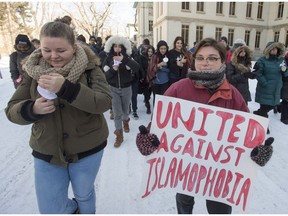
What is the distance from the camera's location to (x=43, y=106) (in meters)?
1.46

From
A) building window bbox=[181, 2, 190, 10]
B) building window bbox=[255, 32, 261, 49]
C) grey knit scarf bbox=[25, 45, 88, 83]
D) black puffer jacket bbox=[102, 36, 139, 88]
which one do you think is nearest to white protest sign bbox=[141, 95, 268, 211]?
grey knit scarf bbox=[25, 45, 88, 83]

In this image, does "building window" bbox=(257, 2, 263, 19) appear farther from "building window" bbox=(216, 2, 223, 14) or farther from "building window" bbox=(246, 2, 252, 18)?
"building window" bbox=(216, 2, 223, 14)

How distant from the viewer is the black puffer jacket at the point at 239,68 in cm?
448

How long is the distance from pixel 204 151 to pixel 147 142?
442 mm

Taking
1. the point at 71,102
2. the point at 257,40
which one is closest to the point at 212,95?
the point at 71,102

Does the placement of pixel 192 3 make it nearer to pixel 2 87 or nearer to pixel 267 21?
pixel 267 21

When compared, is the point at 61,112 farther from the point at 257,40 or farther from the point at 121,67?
the point at 257,40

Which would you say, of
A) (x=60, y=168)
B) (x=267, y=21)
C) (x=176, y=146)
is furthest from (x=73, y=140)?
(x=267, y=21)

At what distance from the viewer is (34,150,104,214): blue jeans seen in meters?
1.69

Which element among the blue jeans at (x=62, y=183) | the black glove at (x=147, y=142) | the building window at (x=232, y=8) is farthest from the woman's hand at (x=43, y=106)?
the building window at (x=232, y=8)

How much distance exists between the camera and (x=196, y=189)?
1918mm

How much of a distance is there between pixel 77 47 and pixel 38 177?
964mm

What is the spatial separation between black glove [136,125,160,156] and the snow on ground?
1.79 ft

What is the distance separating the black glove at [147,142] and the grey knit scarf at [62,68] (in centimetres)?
60
